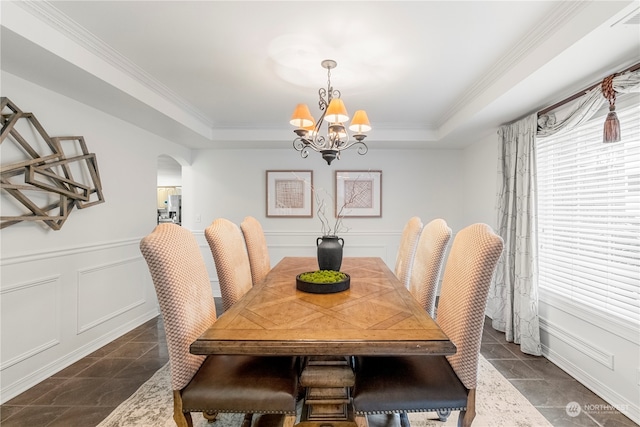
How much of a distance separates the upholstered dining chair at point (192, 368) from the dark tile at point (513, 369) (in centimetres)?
187

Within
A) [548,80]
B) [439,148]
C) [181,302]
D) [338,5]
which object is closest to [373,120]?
[439,148]

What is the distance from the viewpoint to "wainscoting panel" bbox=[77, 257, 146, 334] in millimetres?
2562

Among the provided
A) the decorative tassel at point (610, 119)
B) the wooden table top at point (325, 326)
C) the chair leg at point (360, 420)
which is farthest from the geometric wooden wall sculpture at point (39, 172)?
the decorative tassel at point (610, 119)

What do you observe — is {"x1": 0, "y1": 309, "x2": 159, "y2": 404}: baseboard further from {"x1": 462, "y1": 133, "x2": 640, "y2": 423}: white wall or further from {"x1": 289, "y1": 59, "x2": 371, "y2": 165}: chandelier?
{"x1": 462, "y1": 133, "x2": 640, "y2": 423}: white wall

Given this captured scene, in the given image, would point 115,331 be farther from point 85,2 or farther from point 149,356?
point 85,2

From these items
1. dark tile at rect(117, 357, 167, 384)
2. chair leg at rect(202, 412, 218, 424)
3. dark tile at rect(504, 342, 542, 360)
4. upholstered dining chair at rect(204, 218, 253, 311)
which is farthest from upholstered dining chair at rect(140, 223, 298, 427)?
dark tile at rect(504, 342, 542, 360)

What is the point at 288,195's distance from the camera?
14.2 ft

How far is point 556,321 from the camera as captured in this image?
7.93ft

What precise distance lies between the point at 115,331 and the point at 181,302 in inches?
91.9

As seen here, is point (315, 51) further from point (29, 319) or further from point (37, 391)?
point (37, 391)

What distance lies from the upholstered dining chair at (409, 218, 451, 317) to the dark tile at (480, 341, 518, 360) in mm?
1139

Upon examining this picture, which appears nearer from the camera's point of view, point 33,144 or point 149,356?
point 33,144

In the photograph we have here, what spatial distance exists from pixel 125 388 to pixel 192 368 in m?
1.30

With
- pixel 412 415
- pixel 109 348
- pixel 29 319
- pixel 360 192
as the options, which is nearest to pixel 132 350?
pixel 109 348
